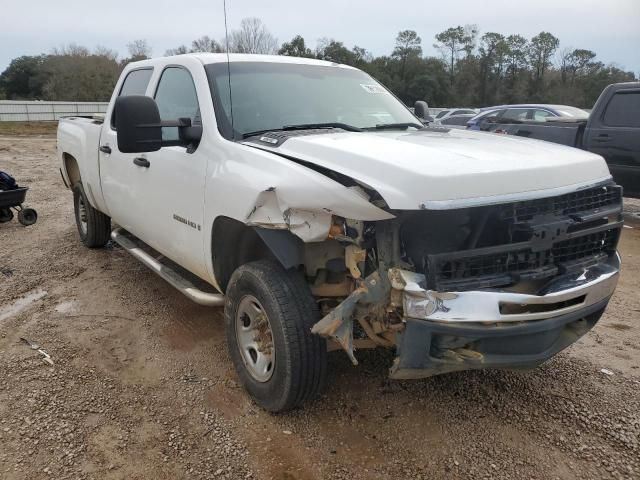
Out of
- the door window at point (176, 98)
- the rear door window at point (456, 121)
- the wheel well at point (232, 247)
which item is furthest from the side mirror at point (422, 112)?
the rear door window at point (456, 121)

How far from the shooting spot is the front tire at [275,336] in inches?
111

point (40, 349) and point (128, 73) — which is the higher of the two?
point (128, 73)

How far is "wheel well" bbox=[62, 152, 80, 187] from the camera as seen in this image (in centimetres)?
639

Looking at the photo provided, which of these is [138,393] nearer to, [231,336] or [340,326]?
[231,336]

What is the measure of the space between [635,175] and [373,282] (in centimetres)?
676

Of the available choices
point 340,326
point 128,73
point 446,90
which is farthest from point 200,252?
point 446,90

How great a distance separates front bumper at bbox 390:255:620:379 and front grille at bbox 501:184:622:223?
0.32 m

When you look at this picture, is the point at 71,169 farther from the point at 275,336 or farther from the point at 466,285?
the point at 466,285

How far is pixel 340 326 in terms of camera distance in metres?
2.59

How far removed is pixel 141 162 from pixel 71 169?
2831 millimetres

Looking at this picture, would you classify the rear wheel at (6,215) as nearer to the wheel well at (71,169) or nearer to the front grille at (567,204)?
the wheel well at (71,169)

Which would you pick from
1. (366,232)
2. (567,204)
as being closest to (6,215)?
(366,232)

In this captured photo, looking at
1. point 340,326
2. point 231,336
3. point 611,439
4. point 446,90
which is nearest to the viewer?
point 340,326

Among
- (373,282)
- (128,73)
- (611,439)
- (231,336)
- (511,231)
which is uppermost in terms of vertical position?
(128,73)
